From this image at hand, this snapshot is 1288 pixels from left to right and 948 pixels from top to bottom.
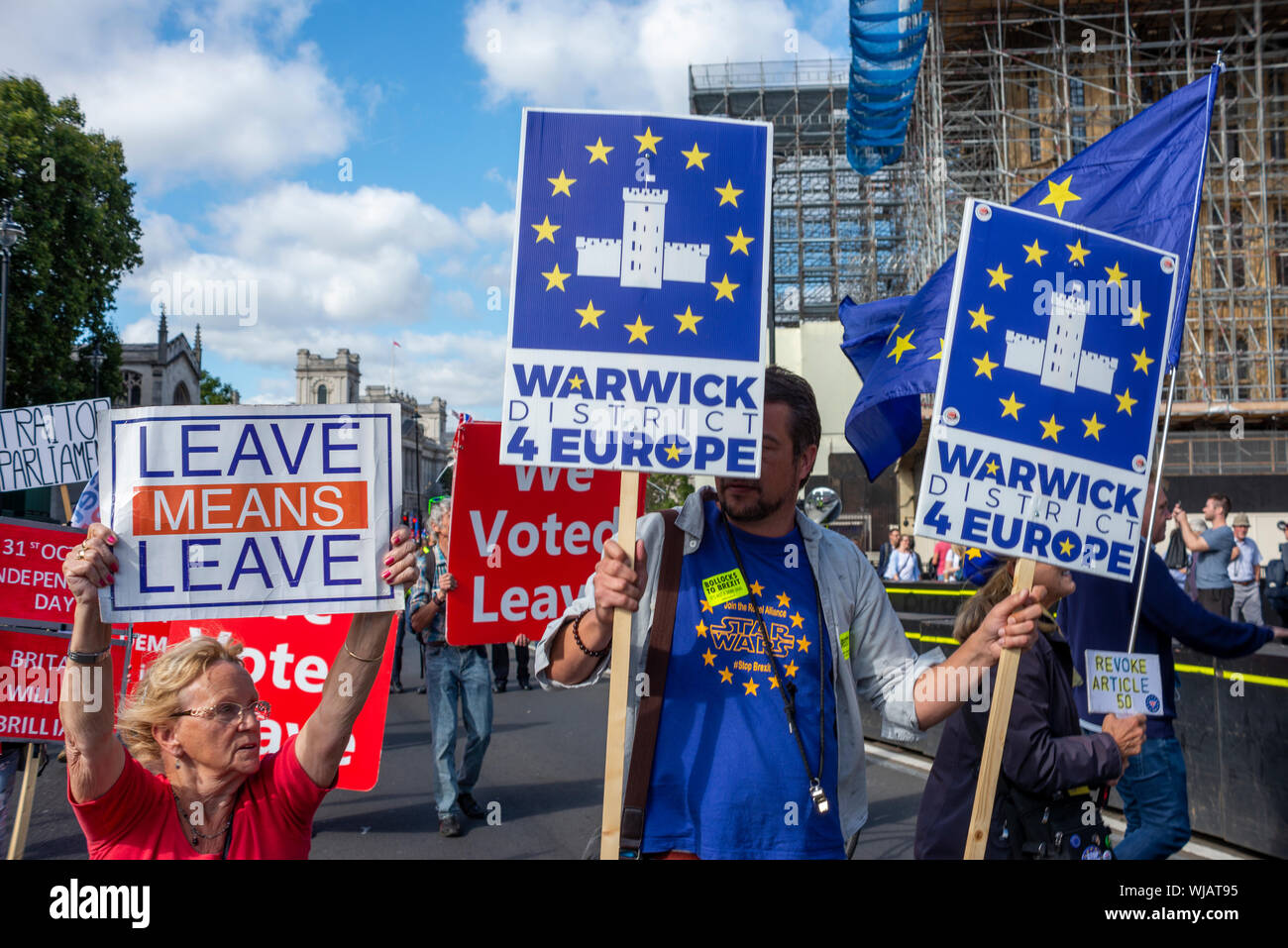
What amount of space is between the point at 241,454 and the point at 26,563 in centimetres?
312

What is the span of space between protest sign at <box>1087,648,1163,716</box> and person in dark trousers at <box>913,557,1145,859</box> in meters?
0.42

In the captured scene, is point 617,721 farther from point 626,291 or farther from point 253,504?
point 253,504

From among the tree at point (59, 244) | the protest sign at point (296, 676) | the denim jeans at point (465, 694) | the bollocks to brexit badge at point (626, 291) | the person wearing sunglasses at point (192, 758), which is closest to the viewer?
the person wearing sunglasses at point (192, 758)

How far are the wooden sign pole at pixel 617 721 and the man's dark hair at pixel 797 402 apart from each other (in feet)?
1.89

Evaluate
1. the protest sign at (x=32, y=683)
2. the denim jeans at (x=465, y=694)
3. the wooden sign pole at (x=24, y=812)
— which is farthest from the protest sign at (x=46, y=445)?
the wooden sign pole at (x=24, y=812)

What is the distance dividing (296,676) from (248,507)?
49.1 inches

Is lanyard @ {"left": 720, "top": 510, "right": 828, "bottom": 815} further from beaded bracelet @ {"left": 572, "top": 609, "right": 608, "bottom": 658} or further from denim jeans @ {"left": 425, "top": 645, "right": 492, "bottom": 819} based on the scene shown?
denim jeans @ {"left": 425, "top": 645, "right": 492, "bottom": 819}

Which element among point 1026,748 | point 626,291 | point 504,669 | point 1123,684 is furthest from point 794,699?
point 504,669

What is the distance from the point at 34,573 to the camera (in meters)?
5.46

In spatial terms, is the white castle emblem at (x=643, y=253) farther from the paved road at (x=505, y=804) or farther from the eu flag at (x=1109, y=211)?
the paved road at (x=505, y=804)

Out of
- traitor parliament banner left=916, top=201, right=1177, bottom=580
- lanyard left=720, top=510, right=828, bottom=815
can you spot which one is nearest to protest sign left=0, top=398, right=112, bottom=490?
lanyard left=720, top=510, right=828, bottom=815

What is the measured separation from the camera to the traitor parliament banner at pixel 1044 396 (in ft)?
10.1
